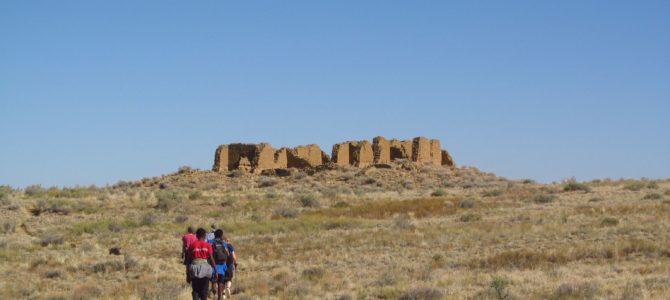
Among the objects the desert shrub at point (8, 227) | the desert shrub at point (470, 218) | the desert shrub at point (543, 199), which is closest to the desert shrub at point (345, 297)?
the desert shrub at point (470, 218)

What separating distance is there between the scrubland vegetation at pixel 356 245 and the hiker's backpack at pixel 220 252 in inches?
36.8

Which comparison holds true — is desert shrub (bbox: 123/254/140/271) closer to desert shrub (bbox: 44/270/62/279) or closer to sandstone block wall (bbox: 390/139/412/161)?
desert shrub (bbox: 44/270/62/279)

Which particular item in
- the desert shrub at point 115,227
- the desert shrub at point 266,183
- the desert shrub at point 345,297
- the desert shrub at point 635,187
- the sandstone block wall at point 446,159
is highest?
the sandstone block wall at point 446,159

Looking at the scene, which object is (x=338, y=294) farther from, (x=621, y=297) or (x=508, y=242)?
(x=508, y=242)

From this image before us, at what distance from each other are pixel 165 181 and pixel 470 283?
44.9 metres

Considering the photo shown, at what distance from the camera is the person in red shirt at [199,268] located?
12047 mm

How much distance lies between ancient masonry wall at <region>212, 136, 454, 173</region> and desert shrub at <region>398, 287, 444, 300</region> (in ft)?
136

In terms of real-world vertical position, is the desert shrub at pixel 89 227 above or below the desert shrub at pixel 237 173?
below

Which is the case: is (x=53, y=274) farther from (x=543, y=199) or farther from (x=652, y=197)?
(x=652, y=197)

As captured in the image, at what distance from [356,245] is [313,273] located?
4988 millimetres

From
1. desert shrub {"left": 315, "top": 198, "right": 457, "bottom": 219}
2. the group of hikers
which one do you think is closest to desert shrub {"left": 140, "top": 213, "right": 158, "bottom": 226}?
desert shrub {"left": 315, "top": 198, "right": 457, "bottom": 219}

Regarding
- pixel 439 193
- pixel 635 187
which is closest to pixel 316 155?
pixel 439 193

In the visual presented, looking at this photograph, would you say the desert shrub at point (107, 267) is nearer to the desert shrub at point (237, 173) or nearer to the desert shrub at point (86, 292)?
the desert shrub at point (86, 292)

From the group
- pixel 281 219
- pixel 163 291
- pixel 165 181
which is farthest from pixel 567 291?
pixel 165 181
